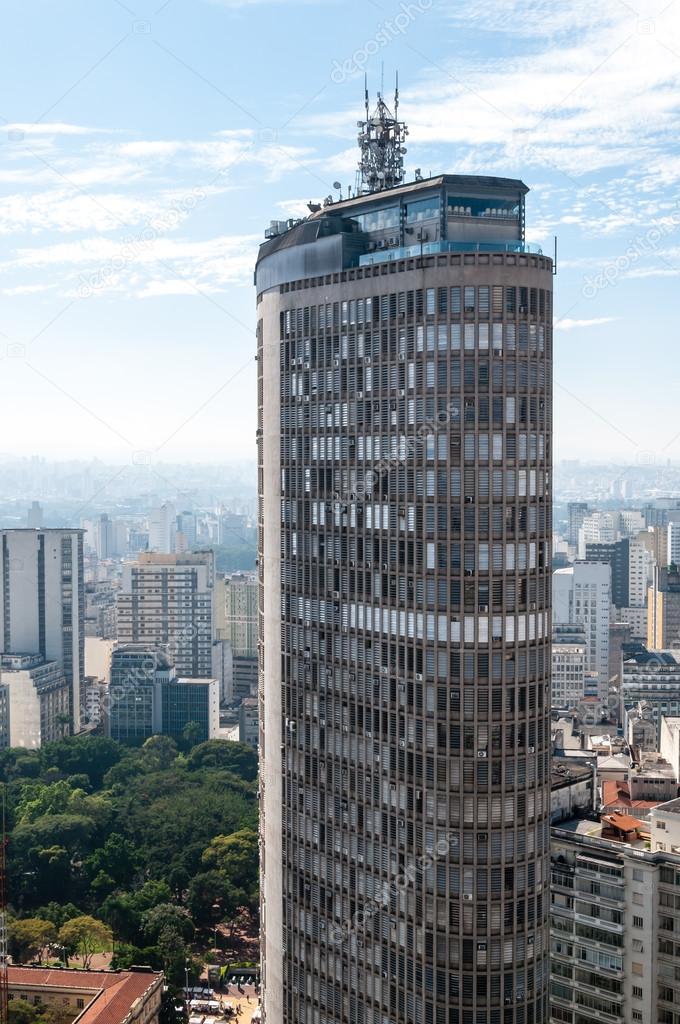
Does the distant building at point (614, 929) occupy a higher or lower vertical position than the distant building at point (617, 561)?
lower

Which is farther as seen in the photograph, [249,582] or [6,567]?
[249,582]

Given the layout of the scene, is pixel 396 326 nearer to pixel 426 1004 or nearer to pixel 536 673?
pixel 536 673

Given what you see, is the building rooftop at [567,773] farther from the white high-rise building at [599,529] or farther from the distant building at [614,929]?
the white high-rise building at [599,529]

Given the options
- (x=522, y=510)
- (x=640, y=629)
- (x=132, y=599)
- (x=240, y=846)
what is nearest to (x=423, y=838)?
(x=522, y=510)

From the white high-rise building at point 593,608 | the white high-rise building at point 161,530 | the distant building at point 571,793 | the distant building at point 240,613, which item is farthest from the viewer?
the white high-rise building at point 161,530

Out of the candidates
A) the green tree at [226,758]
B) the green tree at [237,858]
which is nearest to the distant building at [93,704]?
the green tree at [226,758]

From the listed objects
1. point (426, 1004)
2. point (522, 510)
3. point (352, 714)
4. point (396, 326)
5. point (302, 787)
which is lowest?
point (426, 1004)
